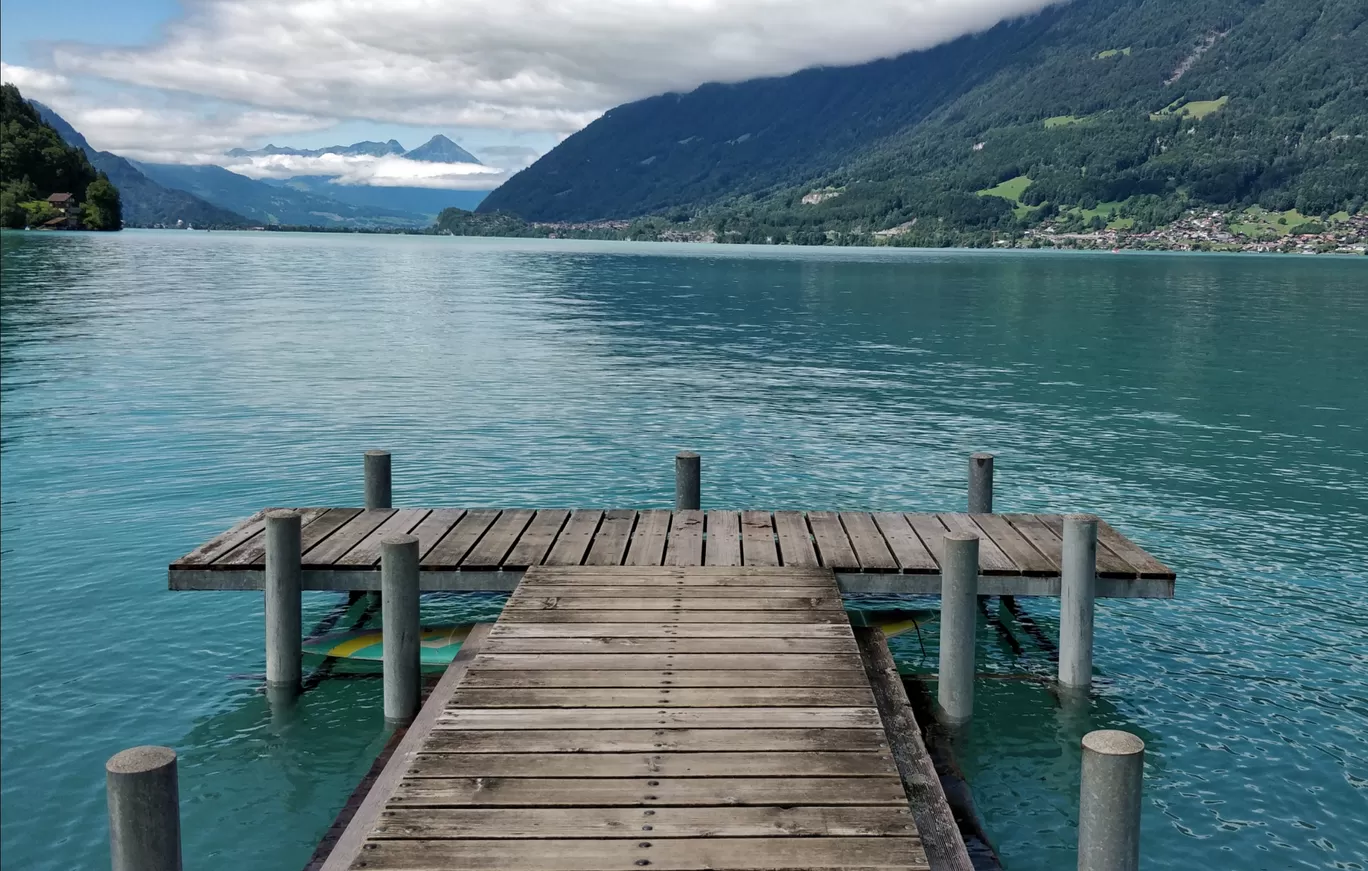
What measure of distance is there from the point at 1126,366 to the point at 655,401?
2003 cm

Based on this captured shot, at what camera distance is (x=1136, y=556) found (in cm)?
1223

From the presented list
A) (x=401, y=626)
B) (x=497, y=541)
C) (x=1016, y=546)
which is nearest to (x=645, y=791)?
(x=401, y=626)

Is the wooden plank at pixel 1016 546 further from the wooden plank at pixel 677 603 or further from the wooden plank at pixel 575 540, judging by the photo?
the wooden plank at pixel 575 540

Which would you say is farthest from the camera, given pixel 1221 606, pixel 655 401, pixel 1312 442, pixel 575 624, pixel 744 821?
pixel 655 401

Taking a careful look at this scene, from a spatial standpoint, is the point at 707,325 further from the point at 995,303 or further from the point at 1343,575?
the point at 1343,575

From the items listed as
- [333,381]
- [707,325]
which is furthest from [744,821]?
[707,325]

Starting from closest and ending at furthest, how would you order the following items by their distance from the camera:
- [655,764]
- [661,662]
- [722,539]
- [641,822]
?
[641,822] < [655,764] < [661,662] < [722,539]

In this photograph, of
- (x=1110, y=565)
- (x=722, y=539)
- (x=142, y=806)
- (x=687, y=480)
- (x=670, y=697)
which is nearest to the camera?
(x=142, y=806)

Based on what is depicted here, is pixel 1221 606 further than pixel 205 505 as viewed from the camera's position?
No

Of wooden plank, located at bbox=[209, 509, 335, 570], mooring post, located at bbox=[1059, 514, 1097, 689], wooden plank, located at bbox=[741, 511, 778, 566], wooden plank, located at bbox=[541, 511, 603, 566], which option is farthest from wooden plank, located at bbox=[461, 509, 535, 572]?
mooring post, located at bbox=[1059, 514, 1097, 689]

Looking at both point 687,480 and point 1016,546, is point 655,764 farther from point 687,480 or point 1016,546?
point 687,480

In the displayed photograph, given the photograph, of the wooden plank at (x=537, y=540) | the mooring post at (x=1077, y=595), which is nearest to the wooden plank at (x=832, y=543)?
the mooring post at (x=1077, y=595)

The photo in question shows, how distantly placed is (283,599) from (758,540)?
5.22 metres

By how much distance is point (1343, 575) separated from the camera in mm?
16609
